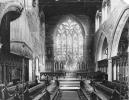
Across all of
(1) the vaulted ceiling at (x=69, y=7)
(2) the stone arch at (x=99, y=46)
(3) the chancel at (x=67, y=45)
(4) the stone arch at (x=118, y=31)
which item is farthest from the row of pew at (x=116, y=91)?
(1) the vaulted ceiling at (x=69, y=7)

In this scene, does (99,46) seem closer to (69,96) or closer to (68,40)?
(68,40)

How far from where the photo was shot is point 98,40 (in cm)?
2028

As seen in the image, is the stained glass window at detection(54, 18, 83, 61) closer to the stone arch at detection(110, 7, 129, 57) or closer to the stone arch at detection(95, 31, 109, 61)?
the stone arch at detection(95, 31, 109, 61)

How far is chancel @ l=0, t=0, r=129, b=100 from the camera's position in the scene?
11359 millimetres

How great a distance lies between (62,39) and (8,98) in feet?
62.3

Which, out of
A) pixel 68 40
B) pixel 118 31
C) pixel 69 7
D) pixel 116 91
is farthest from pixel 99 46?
pixel 116 91

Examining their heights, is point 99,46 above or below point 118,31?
below

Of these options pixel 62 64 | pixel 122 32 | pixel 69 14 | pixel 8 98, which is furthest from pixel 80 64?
pixel 8 98

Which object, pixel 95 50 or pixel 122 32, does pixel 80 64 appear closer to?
pixel 95 50

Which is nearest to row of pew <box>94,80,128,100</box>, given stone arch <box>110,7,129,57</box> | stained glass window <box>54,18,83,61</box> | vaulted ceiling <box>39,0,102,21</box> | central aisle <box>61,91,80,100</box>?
central aisle <box>61,91,80,100</box>

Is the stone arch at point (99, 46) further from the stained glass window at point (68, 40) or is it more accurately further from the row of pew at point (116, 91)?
the row of pew at point (116, 91)

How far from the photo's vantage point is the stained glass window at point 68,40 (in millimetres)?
23547

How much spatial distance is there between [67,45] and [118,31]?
1043 cm

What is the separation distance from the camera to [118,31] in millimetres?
14008
